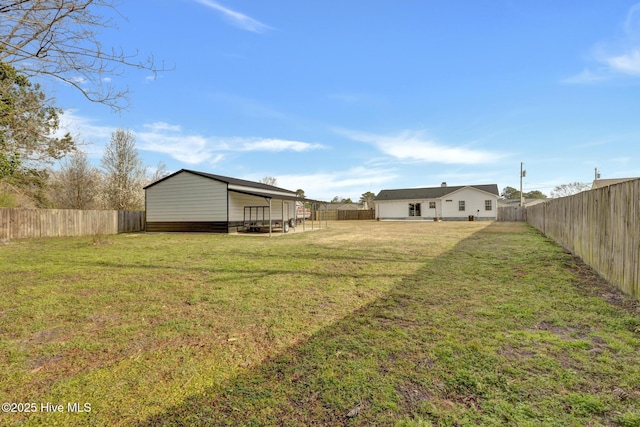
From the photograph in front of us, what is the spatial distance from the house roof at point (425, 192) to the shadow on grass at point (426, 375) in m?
32.3

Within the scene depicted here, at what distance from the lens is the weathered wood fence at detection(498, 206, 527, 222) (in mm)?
27531

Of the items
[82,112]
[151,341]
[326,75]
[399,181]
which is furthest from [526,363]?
[399,181]

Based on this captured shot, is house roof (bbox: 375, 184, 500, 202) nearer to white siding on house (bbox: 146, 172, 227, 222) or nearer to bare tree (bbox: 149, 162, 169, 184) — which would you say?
white siding on house (bbox: 146, 172, 227, 222)

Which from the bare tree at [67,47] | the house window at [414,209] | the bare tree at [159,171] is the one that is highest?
the bare tree at [159,171]

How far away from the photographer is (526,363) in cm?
224

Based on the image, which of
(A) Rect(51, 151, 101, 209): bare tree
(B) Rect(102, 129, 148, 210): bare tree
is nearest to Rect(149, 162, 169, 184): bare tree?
(B) Rect(102, 129, 148, 210): bare tree

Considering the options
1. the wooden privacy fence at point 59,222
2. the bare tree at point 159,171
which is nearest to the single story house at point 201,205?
the wooden privacy fence at point 59,222

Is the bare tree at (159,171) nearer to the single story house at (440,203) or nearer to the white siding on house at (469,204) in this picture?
the single story house at (440,203)

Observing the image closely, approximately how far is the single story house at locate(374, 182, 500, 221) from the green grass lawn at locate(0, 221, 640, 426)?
2938 centimetres

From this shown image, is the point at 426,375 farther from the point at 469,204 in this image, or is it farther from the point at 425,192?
the point at 425,192

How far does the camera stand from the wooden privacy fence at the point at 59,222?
13195 millimetres

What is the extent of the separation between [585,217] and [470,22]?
7.87m

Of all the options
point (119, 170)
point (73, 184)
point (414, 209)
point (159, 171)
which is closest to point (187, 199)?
point (119, 170)

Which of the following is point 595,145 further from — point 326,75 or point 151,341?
point 151,341
